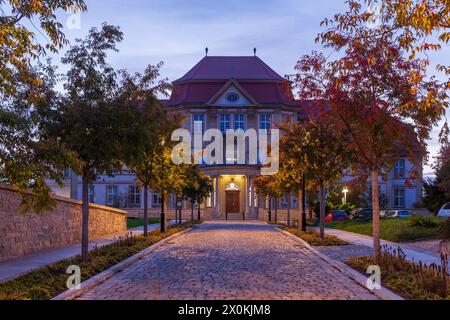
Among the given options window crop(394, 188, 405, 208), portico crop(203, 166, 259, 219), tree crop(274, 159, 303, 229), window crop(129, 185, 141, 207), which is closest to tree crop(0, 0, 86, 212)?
tree crop(274, 159, 303, 229)

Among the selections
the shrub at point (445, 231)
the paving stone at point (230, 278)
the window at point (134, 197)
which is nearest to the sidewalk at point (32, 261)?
the paving stone at point (230, 278)

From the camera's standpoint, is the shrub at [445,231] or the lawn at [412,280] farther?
the shrub at [445,231]

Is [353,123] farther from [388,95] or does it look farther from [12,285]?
[12,285]

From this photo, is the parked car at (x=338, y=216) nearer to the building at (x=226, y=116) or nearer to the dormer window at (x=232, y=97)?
the building at (x=226, y=116)

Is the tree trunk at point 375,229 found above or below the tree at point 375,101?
below

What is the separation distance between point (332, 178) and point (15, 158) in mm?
19012

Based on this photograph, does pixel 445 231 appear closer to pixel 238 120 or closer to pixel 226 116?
pixel 238 120

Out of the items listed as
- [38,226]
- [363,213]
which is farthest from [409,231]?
[363,213]

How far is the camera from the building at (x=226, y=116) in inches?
2534

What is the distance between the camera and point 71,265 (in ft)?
49.4

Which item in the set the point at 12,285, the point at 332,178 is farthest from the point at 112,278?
the point at 332,178

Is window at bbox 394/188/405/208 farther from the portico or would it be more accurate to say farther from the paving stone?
the paving stone

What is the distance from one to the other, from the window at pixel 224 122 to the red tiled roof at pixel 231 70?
13.4 ft

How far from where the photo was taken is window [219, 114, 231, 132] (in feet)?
221
